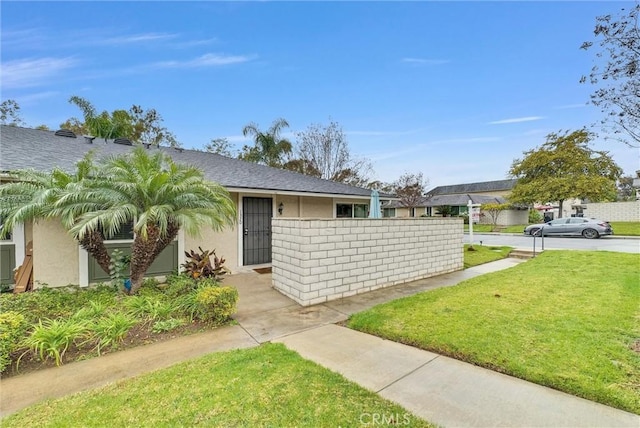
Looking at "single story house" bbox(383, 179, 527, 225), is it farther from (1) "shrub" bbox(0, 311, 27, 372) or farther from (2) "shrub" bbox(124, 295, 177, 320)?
(1) "shrub" bbox(0, 311, 27, 372)

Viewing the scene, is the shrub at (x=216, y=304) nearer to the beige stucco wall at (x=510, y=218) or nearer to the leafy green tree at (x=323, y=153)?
the leafy green tree at (x=323, y=153)

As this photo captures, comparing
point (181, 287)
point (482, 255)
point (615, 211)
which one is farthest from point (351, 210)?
point (615, 211)

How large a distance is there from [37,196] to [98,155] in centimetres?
366

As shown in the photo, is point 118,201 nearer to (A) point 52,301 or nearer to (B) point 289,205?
(A) point 52,301

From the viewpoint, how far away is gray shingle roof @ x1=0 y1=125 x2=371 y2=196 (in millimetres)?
6926

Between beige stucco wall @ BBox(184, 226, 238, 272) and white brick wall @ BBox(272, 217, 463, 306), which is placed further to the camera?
beige stucco wall @ BBox(184, 226, 238, 272)

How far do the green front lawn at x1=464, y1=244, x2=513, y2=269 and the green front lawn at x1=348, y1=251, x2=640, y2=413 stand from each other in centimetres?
290

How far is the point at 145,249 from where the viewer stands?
18.5ft

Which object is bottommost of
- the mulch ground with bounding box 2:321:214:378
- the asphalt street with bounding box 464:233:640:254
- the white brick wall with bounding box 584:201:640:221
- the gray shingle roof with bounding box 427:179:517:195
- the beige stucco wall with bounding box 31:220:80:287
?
the mulch ground with bounding box 2:321:214:378

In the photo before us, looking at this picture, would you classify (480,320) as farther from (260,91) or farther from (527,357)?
(260,91)

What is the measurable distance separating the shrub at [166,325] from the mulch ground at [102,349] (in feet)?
0.16

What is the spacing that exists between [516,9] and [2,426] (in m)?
11.7

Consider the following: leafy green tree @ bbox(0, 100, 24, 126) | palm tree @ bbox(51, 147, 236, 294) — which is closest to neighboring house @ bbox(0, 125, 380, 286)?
palm tree @ bbox(51, 147, 236, 294)

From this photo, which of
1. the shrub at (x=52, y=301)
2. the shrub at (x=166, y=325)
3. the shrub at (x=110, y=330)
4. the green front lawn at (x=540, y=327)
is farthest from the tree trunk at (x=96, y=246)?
the green front lawn at (x=540, y=327)
